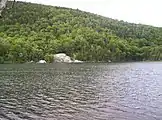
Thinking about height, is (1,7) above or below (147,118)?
above

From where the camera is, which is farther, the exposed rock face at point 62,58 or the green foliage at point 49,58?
the exposed rock face at point 62,58

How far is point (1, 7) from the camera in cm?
722

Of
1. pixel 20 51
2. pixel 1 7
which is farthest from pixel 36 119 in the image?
pixel 20 51

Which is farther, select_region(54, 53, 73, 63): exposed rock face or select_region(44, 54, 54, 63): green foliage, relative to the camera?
select_region(54, 53, 73, 63): exposed rock face

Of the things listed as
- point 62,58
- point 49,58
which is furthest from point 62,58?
point 49,58

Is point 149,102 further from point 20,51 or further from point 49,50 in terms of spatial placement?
point 49,50

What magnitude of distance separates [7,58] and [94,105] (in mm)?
Result: 136430

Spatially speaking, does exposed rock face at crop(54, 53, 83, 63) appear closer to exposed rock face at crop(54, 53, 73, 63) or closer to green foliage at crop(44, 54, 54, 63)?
exposed rock face at crop(54, 53, 73, 63)

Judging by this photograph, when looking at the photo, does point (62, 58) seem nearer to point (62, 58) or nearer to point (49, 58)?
point (62, 58)

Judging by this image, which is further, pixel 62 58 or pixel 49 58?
pixel 62 58

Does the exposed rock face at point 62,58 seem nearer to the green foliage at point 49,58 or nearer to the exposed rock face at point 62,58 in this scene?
the exposed rock face at point 62,58

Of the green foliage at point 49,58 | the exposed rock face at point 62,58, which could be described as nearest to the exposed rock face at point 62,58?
the exposed rock face at point 62,58

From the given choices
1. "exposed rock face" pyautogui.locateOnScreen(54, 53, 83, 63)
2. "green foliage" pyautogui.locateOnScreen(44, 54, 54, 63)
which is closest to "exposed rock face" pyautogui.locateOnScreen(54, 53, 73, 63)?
"exposed rock face" pyautogui.locateOnScreen(54, 53, 83, 63)

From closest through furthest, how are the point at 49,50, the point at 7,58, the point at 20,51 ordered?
1. the point at 7,58
2. the point at 20,51
3. the point at 49,50
